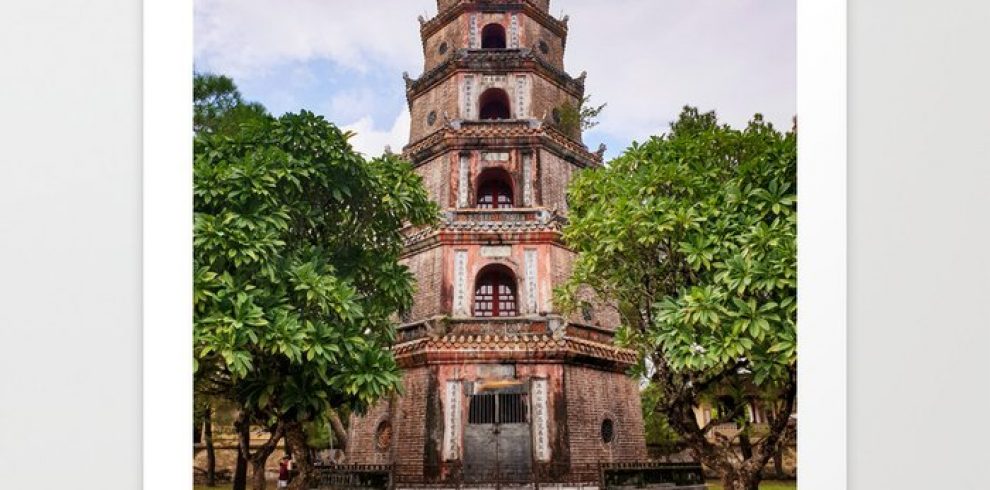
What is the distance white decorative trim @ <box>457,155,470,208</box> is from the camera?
10070 millimetres

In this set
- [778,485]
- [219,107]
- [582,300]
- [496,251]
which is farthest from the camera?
[496,251]

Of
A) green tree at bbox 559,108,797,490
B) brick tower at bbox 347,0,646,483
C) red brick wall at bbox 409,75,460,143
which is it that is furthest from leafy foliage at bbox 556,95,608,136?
red brick wall at bbox 409,75,460,143

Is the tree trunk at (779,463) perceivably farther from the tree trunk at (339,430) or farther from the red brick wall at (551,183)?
the red brick wall at (551,183)

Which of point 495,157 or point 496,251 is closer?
point 496,251

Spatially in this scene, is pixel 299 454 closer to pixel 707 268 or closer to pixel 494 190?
pixel 707 268

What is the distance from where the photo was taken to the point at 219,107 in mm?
6211

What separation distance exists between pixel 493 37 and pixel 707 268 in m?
5.38
